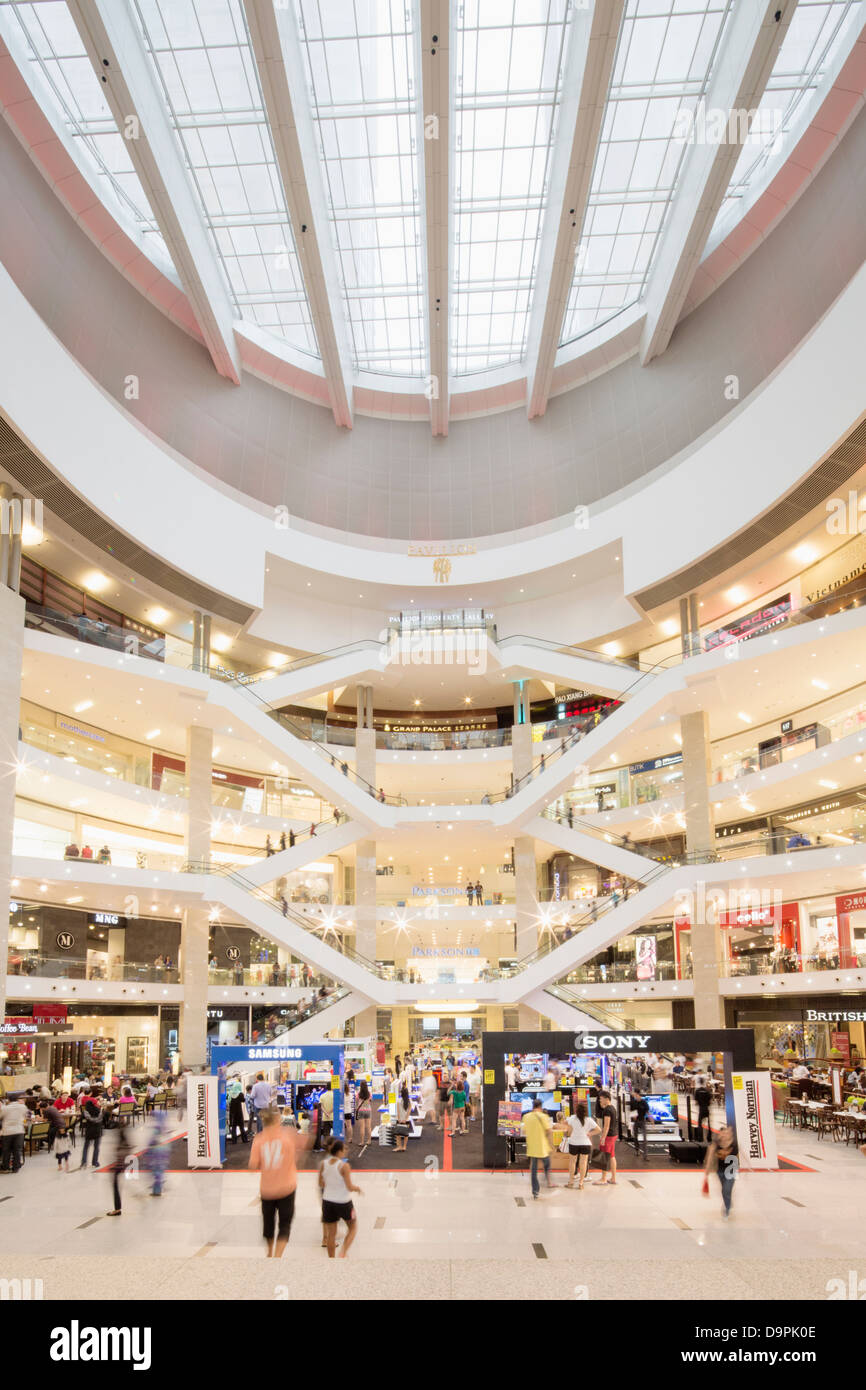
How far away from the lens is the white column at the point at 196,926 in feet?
97.8

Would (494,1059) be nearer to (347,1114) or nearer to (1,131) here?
(347,1114)

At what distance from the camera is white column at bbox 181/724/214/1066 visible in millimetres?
29802

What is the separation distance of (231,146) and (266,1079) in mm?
26078

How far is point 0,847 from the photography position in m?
21.9

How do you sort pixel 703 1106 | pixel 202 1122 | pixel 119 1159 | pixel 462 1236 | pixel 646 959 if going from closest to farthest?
pixel 462 1236 → pixel 119 1159 → pixel 202 1122 → pixel 703 1106 → pixel 646 959

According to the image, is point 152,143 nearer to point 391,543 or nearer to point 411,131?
point 411,131

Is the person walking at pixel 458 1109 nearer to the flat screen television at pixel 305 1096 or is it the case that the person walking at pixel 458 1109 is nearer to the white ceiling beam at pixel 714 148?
the flat screen television at pixel 305 1096

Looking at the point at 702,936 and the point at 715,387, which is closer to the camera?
the point at 702,936

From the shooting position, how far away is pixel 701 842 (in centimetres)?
3031

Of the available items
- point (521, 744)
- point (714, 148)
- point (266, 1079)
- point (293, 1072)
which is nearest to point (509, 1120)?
point (293, 1072)

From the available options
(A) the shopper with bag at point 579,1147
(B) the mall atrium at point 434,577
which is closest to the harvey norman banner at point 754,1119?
(B) the mall atrium at point 434,577

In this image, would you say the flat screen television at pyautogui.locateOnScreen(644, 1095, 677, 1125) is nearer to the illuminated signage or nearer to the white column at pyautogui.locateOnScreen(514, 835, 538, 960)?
the illuminated signage
